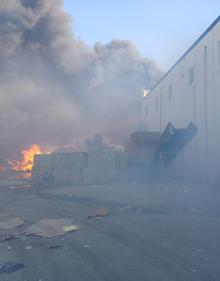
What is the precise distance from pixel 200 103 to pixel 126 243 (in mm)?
10057

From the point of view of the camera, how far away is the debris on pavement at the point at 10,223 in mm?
6879

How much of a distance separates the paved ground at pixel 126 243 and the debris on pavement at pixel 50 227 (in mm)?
228

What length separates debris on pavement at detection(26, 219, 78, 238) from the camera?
6.21 metres

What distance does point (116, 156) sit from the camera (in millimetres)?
16297

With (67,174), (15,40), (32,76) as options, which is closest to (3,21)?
(15,40)

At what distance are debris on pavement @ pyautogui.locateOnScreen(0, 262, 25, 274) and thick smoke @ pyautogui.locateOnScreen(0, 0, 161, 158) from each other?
63.8ft

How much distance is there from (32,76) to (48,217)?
20715 millimetres

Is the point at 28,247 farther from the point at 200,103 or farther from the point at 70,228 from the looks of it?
the point at 200,103

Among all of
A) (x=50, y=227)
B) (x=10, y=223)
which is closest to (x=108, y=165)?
(x=10, y=223)

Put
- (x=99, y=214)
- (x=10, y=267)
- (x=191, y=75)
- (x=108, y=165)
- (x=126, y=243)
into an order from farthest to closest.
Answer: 1. (x=108, y=165)
2. (x=191, y=75)
3. (x=99, y=214)
4. (x=126, y=243)
5. (x=10, y=267)

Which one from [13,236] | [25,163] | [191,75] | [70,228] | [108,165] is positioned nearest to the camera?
[13,236]

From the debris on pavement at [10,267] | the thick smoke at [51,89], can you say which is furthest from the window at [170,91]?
the debris on pavement at [10,267]

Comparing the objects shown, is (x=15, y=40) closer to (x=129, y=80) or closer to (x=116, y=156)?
(x=129, y=80)

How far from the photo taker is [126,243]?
5461 mm
